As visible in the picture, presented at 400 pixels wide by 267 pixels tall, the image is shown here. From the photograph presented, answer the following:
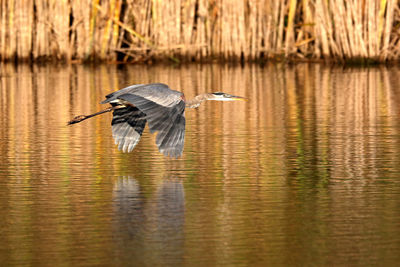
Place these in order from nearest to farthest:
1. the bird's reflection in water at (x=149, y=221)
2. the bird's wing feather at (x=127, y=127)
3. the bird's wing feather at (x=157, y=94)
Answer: the bird's reflection in water at (x=149, y=221) → the bird's wing feather at (x=157, y=94) → the bird's wing feather at (x=127, y=127)

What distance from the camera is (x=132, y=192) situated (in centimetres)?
729

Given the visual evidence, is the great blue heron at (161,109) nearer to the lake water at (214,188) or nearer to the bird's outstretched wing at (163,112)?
the bird's outstretched wing at (163,112)

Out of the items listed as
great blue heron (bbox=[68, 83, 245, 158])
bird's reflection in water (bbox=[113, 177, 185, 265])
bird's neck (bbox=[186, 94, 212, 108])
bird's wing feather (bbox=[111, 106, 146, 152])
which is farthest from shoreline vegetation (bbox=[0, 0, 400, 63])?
bird's reflection in water (bbox=[113, 177, 185, 265])

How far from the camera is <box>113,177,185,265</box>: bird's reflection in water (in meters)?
5.56

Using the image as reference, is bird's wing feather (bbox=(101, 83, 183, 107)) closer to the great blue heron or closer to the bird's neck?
the great blue heron

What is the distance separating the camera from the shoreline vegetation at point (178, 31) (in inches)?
805

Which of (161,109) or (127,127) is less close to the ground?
(161,109)

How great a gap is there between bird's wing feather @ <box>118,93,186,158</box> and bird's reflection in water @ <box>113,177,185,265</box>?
0.30 metres

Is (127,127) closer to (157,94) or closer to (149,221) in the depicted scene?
(157,94)

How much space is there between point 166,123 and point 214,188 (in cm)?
64

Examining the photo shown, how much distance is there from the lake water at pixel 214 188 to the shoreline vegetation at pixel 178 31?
6878 millimetres

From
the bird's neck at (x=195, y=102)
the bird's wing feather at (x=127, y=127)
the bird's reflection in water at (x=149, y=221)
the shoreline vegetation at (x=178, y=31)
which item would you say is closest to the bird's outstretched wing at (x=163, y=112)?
the bird's reflection in water at (x=149, y=221)

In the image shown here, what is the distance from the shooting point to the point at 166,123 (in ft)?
24.8

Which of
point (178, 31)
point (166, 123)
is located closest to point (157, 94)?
point (166, 123)
